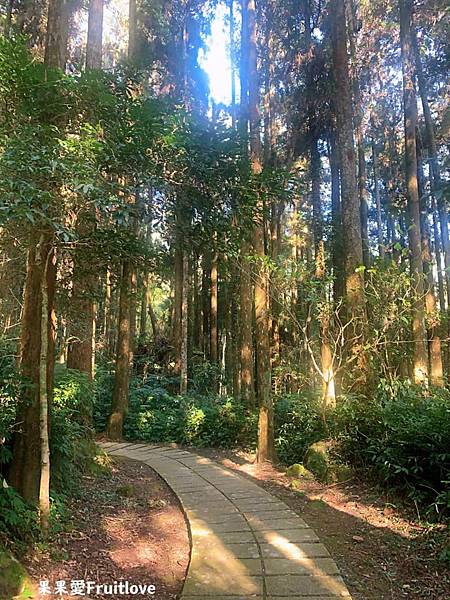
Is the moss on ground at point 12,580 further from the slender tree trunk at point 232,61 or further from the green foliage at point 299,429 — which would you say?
the slender tree trunk at point 232,61

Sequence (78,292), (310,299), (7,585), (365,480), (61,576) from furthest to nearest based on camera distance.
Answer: (310,299), (365,480), (78,292), (61,576), (7,585)

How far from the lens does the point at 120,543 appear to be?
146 inches

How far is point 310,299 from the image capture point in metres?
6.50

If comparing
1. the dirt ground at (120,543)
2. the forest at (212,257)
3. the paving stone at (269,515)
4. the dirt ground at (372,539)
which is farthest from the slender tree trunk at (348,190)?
the dirt ground at (120,543)

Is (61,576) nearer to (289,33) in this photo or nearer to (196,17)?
(289,33)

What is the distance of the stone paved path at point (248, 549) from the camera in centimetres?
279

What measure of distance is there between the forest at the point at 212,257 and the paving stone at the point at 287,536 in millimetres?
274

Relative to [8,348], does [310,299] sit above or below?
above

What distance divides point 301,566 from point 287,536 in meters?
0.62

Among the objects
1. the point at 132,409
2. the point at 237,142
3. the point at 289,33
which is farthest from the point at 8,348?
the point at 289,33

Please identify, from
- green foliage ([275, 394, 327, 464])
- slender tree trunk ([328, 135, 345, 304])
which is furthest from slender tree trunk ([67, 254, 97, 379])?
slender tree trunk ([328, 135, 345, 304])

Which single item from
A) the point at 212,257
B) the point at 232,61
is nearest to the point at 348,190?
the point at 212,257

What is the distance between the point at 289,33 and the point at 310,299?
9.01 metres

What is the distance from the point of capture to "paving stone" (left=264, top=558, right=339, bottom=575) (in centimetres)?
304
